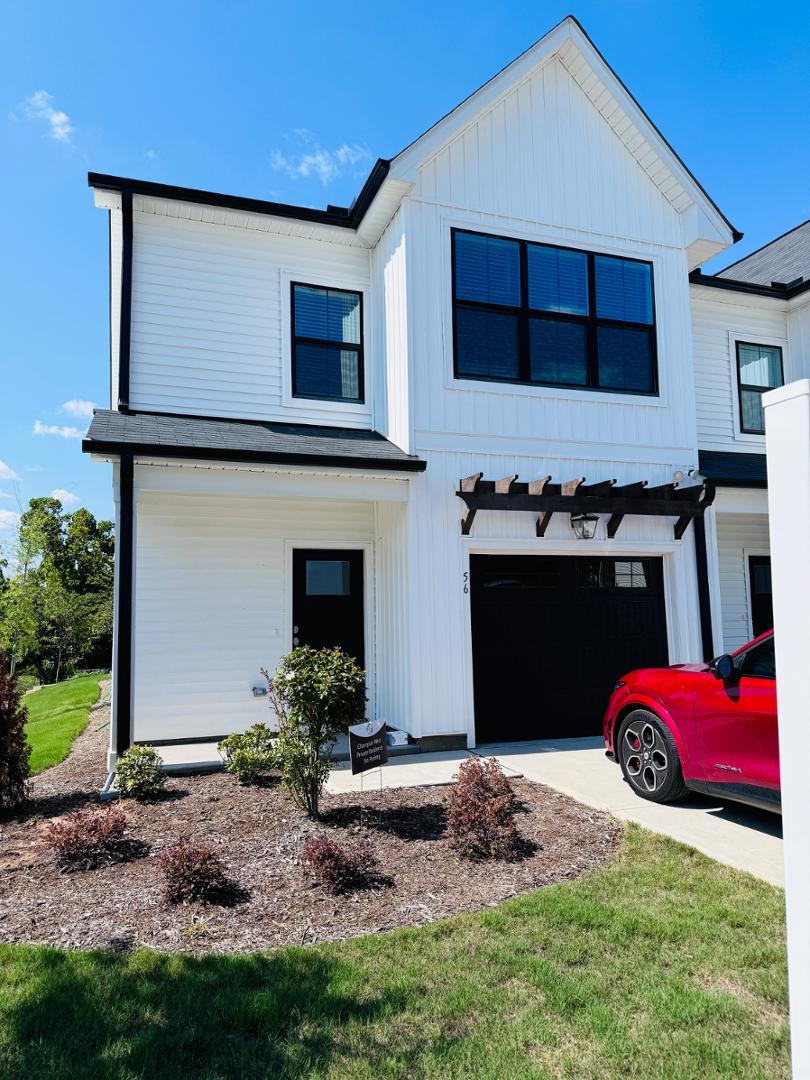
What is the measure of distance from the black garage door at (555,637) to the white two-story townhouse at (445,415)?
31 millimetres

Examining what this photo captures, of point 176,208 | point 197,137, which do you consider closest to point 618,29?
point 197,137

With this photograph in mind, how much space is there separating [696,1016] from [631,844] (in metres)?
2.15

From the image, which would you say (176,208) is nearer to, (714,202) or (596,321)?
(596,321)

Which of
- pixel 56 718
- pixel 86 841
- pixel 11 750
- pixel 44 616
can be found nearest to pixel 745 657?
pixel 86 841

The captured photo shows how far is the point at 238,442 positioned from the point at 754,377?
29.7 feet

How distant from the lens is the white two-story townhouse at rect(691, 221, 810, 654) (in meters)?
11.4

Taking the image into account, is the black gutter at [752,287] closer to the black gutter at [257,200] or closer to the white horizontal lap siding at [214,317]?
the black gutter at [257,200]

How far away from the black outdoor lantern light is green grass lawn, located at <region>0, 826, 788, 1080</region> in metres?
5.54

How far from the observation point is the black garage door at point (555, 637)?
8797mm

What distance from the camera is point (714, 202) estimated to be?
32.7 feet

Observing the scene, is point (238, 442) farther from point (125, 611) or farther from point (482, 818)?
point (482, 818)

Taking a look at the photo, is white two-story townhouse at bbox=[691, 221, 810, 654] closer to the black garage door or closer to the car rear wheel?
the black garage door

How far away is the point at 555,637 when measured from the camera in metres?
9.09

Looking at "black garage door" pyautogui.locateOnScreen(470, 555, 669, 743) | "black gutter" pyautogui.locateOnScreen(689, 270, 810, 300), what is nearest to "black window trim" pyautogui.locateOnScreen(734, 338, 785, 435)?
"black gutter" pyautogui.locateOnScreen(689, 270, 810, 300)
